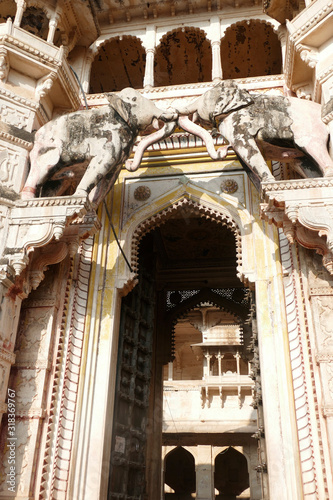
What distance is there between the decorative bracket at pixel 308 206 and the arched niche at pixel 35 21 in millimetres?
5353

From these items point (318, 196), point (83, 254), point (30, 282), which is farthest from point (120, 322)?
point (318, 196)

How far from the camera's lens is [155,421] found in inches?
358

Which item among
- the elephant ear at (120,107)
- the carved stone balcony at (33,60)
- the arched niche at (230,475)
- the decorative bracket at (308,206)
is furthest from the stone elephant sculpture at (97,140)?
the arched niche at (230,475)

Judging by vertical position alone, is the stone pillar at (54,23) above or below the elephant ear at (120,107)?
above

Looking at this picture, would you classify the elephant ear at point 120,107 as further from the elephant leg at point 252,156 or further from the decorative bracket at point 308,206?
the decorative bracket at point 308,206

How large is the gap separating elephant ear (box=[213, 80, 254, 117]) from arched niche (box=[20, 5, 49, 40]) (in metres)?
3.94

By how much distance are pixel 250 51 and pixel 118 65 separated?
2.79 metres

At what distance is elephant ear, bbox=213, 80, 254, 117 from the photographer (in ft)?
19.6

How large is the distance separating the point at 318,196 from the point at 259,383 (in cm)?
260

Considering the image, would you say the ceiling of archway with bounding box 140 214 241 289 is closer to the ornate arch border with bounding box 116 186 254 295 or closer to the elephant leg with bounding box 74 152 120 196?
the ornate arch border with bounding box 116 186 254 295

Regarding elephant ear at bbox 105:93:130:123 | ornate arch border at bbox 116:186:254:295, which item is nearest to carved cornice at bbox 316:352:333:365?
ornate arch border at bbox 116:186:254:295

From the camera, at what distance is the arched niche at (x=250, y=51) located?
926 cm

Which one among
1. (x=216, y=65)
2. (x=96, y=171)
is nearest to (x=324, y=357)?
(x=96, y=171)

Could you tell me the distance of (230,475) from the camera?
1781cm
